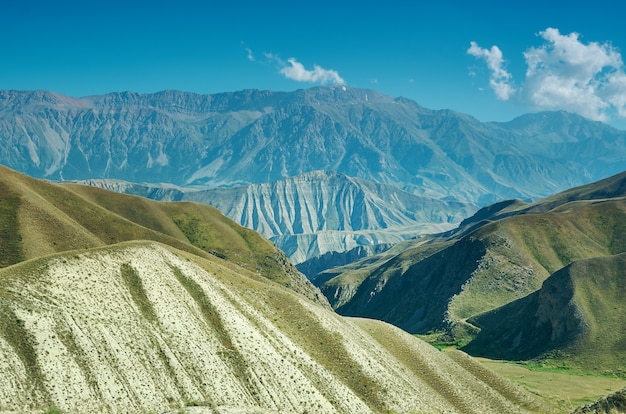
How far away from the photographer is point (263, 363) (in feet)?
259

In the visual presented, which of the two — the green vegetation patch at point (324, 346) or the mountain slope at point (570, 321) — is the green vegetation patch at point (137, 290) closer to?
the green vegetation patch at point (324, 346)

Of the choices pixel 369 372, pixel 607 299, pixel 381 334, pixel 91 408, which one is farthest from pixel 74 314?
pixel 607 299

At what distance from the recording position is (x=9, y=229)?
12319 centimetres

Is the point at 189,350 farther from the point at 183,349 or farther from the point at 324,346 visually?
the point at 324,346

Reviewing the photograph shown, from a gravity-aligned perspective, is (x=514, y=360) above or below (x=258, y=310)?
below

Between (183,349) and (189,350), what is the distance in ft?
2.56

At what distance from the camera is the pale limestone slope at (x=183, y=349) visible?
63906 millimetres

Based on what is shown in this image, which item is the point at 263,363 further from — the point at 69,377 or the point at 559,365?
the point at 559,365

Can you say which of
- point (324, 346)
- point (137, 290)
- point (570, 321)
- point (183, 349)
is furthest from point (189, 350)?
point (570, 321)

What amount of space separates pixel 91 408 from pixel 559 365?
126053 millimetres

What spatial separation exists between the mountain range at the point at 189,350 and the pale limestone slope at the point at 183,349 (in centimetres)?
17

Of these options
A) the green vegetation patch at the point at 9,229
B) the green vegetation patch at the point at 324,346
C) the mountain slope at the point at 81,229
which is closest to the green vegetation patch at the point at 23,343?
the green vegetation patch at the point at 324,346

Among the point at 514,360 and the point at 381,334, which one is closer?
the point at 381,334

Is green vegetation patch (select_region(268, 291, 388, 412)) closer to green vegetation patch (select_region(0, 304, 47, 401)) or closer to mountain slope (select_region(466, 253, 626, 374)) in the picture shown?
green vegetation patch (select_region(0, 304, 47, 401))
